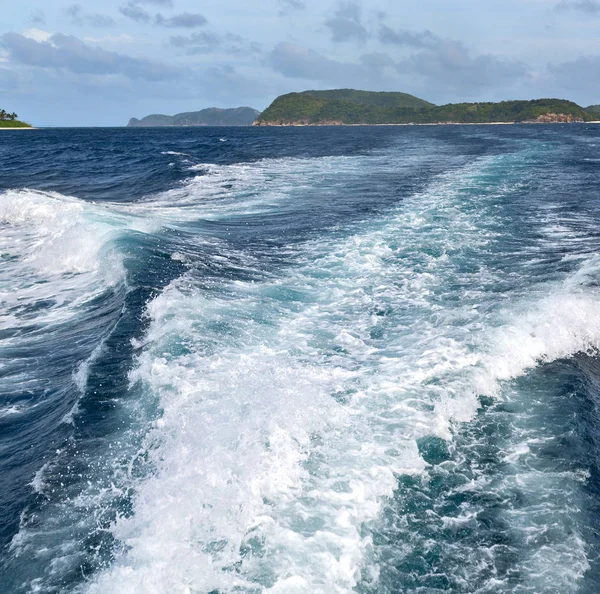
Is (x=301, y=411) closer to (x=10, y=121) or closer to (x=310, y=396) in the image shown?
(x=310, y=396)

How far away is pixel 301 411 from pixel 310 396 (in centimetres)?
53

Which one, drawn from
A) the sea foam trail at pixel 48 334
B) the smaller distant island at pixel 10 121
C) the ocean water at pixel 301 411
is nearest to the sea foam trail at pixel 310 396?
the ocean water at pixel 301 411

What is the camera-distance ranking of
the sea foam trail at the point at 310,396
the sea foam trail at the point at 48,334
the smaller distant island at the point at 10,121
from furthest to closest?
1. the smaller distant island at the point at 10,121
2. the sea foam trail at the point at 48,334
3. the sea foam trail at the point at 310,396

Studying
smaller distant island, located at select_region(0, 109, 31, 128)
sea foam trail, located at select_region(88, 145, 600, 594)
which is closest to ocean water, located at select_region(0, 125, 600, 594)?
sea foam trail, located at select_region(88, 145, 600, 594)

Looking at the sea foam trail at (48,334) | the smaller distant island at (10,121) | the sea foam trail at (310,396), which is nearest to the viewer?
the sea foam trail at (310,396)

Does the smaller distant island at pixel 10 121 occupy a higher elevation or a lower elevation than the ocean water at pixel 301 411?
higher

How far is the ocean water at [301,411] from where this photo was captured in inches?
235

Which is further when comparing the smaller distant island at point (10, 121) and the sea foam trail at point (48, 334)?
the smaller distant island at point (10, 121)

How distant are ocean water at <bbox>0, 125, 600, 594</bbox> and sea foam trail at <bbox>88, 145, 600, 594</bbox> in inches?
1.4

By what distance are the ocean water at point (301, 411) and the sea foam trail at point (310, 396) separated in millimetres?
36

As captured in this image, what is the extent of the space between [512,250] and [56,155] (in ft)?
171

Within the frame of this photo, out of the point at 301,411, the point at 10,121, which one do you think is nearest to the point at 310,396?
the point at 301,411

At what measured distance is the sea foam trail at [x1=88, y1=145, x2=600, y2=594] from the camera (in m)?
5.97

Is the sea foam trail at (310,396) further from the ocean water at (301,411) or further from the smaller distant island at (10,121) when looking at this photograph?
the smaller distant island at (10,121)
